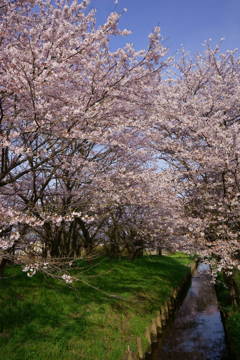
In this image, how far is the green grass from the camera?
7.70m

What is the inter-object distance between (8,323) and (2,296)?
4.48 feet

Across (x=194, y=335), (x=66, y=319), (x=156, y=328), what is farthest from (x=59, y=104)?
(x=194, y=335)

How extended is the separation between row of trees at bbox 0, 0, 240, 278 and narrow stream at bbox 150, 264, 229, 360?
3.54 meters

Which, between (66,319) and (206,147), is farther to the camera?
(206,147)

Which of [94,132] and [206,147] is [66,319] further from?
[206,147]

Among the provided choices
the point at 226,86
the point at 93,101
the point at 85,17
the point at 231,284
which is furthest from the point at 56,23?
the point at 231,284

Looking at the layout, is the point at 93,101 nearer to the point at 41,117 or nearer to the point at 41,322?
the point at 41,117

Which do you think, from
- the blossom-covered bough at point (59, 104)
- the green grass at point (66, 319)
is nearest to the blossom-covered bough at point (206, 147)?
the blossom-covered bough at point (59, 104)

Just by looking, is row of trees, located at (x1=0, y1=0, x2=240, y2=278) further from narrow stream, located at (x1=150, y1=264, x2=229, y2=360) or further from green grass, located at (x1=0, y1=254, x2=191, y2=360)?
narrow stream, located at (x1=150, y1=264, x2=229, y2=360)

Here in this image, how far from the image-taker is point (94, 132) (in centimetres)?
827

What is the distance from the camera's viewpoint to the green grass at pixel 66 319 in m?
7.70

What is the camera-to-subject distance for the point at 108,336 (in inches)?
365

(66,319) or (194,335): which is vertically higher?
(66,319)

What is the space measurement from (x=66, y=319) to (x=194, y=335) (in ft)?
22.5
